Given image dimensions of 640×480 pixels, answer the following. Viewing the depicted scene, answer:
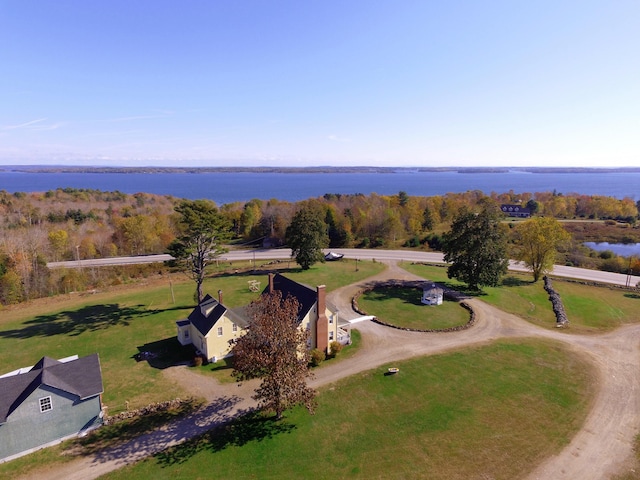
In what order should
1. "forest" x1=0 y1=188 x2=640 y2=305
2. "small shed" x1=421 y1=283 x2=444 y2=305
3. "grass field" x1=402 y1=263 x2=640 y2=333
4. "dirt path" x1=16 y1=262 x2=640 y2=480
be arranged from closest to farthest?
"dirt path" x1=16 y1=262 x2=640 y2=480
"grass field" x1=402 y1=263 x2=640 y2=333
"small shed" x1=421 y1=283 x2=444 y2=305
"forest" x1=0 y1=188 x2=640 y2=305

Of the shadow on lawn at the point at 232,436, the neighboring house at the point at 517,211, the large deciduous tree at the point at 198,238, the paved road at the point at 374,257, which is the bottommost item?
the shadow on lawn at the point at 232,436

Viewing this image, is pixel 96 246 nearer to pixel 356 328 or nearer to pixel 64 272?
pixel 64 272

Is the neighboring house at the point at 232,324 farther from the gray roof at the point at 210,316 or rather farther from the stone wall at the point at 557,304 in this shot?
the stone wall at the point at 557,304

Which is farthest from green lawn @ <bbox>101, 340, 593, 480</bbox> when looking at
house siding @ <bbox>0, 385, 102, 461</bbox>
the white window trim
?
the white window trim

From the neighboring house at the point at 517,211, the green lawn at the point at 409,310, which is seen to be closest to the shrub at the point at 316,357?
the green lawn at the point at 409,310

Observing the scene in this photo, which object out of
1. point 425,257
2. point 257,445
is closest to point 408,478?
point 257,445

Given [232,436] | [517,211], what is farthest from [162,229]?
[517,211]

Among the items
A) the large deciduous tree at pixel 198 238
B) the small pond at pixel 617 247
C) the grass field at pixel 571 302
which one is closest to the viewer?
the large deciduous tree at pixel 198 238

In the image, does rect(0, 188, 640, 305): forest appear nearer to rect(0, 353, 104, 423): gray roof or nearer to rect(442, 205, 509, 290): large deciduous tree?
rect(442, 205, 509, 290): large deciduous tree
